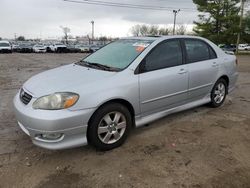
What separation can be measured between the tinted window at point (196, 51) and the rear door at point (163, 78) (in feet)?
0.75

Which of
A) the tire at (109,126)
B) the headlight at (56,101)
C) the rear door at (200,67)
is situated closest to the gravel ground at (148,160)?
the tire at (109,126)

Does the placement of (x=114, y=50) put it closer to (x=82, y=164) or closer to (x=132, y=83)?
(x=132, y=83)

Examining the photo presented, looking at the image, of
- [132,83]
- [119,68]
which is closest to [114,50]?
[119,68]

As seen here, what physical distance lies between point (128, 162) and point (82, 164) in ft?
1.86

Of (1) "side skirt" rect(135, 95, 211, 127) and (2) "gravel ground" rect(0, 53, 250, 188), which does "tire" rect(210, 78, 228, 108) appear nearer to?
(1) "side skirt" rect(135, 95, 211, 127)

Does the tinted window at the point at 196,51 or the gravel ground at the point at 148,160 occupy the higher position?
the tinted window at the point at 196,51

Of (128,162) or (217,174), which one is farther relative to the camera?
(128,162)

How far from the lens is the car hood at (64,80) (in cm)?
320

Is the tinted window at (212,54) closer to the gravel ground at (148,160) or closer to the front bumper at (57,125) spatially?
the gravel ground at (148,160)

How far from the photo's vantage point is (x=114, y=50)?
4.38m

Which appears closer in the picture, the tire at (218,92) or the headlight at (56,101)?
the headlight at (56,101)

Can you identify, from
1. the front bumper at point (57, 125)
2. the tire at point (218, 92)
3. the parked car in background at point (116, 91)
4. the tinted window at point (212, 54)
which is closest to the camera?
the front bumper at point (57, 125)

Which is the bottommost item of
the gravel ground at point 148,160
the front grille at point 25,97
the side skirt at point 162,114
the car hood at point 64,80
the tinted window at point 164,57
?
the gravel ground at point 148,160

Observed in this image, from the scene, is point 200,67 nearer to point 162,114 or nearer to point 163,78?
point 163,78
